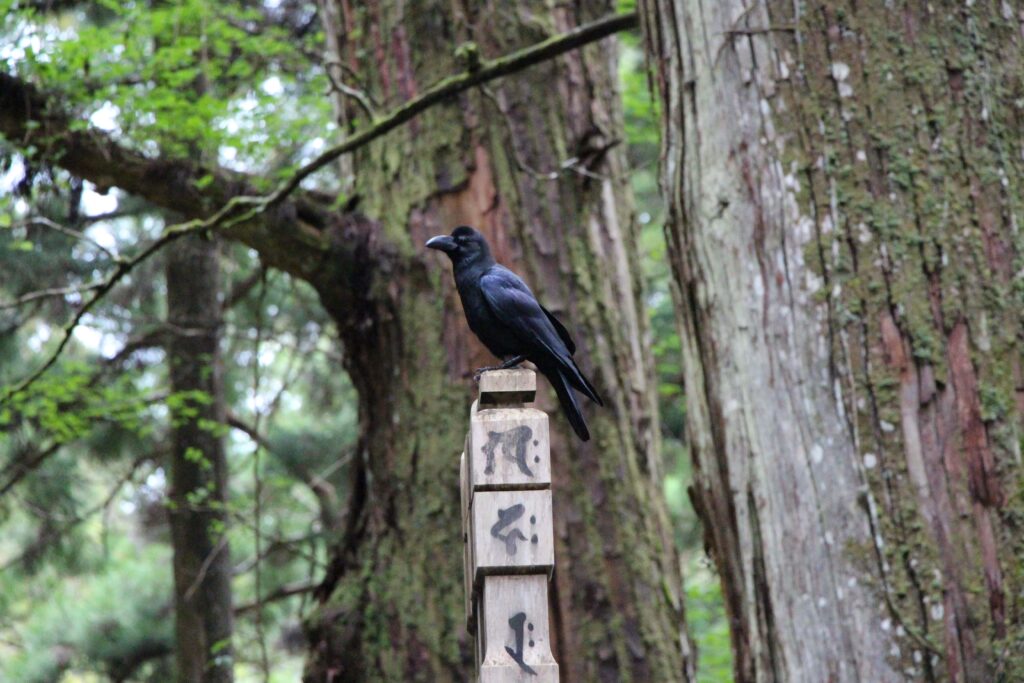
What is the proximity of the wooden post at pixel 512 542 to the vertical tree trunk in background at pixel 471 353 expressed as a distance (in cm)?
242

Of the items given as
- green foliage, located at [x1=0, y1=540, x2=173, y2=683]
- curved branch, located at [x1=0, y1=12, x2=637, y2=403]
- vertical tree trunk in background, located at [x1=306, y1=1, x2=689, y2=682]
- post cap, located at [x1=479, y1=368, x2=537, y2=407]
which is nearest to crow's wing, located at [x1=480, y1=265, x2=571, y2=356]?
post cap, located at [x1=479, y1=368, x2=537, y2=407]

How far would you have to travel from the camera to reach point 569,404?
8.15ft

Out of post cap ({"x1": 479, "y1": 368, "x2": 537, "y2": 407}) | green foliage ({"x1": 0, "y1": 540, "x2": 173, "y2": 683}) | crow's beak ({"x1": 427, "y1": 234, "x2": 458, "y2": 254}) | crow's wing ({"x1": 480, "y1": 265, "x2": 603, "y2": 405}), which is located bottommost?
green foliage ({"x1": 0, "y1": 540, "x2": 173, "y2": 683})

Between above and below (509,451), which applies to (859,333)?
above

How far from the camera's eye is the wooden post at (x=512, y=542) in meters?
1.98

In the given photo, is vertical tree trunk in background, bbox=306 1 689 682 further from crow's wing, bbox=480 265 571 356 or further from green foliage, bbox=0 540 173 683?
green foliage, bbox=0 540 173 683

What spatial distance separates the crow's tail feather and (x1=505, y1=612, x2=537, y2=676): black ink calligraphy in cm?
45

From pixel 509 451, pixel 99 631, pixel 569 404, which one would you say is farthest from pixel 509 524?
pixel 99 631

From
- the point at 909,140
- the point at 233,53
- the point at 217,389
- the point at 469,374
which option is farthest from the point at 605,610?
the point at 233,53

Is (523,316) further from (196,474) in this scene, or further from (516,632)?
(196,474)

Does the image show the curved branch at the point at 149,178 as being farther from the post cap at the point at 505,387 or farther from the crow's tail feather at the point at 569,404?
the post cap at the point at 505,387

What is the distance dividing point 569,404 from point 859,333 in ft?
3.01

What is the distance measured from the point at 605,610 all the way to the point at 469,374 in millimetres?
1165

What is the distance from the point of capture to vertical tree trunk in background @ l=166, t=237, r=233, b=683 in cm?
699
